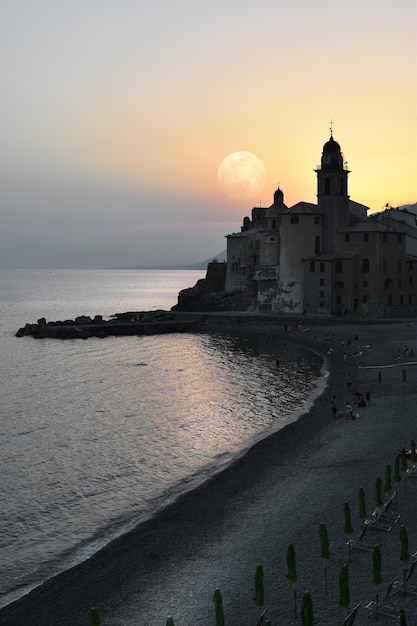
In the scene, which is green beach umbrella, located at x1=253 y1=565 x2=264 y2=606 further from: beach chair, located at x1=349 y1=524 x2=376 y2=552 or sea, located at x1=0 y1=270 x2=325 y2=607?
sea, located at x1=0 y1=270 x2=325 y2=607

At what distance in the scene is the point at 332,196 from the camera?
93688mm

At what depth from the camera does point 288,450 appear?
113 feet

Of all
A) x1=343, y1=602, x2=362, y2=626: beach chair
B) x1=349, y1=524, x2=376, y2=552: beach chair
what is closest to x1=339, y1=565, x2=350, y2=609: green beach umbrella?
x1=343, y1=602, x2=362, y2=626: beach chair

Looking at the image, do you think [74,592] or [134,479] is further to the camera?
[134,479]

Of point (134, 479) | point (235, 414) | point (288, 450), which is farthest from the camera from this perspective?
point (235, 414)

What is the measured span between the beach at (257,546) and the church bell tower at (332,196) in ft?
191

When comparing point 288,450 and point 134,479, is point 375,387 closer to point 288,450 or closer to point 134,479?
point 288,450

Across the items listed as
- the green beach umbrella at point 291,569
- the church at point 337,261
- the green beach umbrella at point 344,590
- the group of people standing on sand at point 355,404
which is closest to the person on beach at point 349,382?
the group of people standing on sand at point 355,404

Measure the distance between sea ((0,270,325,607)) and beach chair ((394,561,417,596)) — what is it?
10.6 meters

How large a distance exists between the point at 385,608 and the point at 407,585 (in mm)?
1348

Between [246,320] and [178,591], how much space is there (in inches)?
3056

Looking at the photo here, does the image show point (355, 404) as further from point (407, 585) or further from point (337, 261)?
point (337, 261)

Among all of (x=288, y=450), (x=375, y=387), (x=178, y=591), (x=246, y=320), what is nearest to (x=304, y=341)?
(x=246, y=320)

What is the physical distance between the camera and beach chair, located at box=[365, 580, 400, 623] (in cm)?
1681
